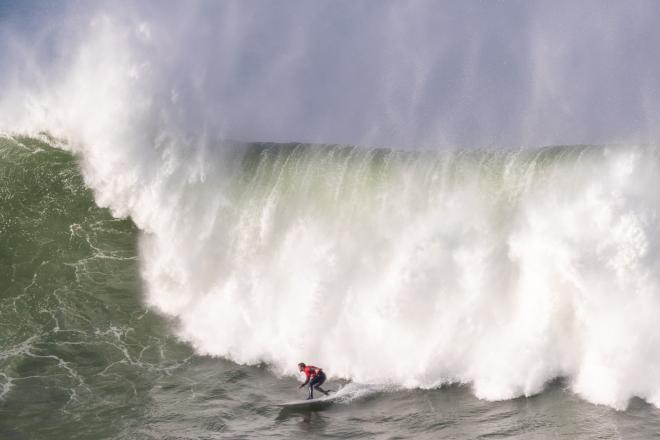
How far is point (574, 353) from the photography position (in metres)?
13.1

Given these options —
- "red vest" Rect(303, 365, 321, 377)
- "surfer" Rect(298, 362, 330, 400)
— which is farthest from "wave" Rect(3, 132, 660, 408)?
"red vest" Rect(303, 365, 321, 377)

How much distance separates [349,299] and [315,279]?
0.90 m

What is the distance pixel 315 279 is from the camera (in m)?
15.5

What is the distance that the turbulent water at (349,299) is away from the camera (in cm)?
1245

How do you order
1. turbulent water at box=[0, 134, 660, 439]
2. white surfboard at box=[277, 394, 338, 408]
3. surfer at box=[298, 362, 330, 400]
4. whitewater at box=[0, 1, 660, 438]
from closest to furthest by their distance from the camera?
1. turbulent water at box=[0, 134, 660, 439]
2. whitewater at box=[0, 1, 660, 438]
3. white surfboard at box=[277, 394, 338, 408]
4. surfer at box=[298, 362, 330, 400]

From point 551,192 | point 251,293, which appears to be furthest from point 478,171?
point 251,293

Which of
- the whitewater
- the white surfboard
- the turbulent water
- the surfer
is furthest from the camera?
the surfer

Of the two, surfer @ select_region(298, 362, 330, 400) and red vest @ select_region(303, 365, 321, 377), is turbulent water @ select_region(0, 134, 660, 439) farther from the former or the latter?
red vest @ select_region(303, 365, 321, 377)

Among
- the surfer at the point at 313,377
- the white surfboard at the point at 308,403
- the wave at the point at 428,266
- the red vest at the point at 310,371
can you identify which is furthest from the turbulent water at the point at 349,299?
the red vest at the point at 310,371

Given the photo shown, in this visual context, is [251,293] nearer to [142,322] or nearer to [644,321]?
[142,322]

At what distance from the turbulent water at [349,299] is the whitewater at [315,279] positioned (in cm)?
4

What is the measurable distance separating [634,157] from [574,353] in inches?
143

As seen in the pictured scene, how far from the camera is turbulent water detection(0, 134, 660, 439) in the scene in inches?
490

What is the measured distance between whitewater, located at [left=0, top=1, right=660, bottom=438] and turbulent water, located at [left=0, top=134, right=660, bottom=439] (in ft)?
0.14
